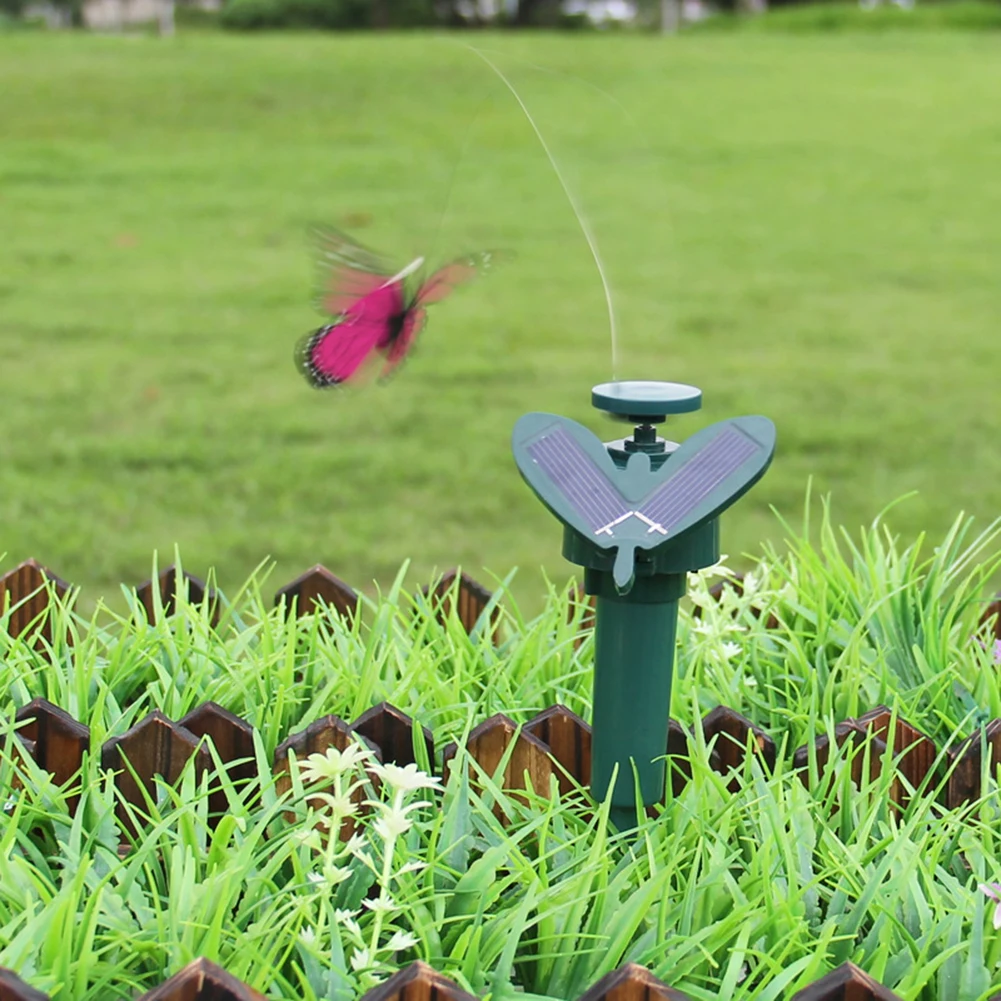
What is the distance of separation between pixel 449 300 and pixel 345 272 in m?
4.80

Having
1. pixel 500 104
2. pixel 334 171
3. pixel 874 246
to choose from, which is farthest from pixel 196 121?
pixel 874 246

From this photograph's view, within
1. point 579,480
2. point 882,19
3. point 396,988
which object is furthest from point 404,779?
point 882,19

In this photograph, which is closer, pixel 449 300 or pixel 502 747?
pixel 502 747

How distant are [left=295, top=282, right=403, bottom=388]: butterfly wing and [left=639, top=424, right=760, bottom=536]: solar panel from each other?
1.22 ft

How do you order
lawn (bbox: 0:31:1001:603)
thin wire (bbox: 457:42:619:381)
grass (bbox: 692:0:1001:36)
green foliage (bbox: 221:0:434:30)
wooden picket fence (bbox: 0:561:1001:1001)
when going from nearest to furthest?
thin wire (bbox: 457:42:619:381), wooden picket fence (bbox: 0:561:1001:1001), lawn (bbox: 0:31:1001:603), grass (bbox: 692:0:1001:36), green foliage (bbox: 221:0:434:30)

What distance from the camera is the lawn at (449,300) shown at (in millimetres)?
3881

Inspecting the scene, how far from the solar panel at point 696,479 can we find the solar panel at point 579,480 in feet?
0.12

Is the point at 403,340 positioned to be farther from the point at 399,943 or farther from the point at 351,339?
the point at 399,943

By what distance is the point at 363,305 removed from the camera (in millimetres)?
1500

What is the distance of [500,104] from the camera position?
12.4 metres

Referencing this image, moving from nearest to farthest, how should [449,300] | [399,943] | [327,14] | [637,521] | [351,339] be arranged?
1. [399,943]
2. [637,521]
3. [351,339]
4. [449,300]
5. [327,14]

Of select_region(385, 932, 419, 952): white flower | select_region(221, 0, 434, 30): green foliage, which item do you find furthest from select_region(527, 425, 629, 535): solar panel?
select_region(221, 0, 434, 30): green foliage

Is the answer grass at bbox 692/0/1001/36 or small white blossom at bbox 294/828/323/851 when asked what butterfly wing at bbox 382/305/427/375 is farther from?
grass at bbox 692/0/1001/36

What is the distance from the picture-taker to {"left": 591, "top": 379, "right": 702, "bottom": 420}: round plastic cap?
138 cm
